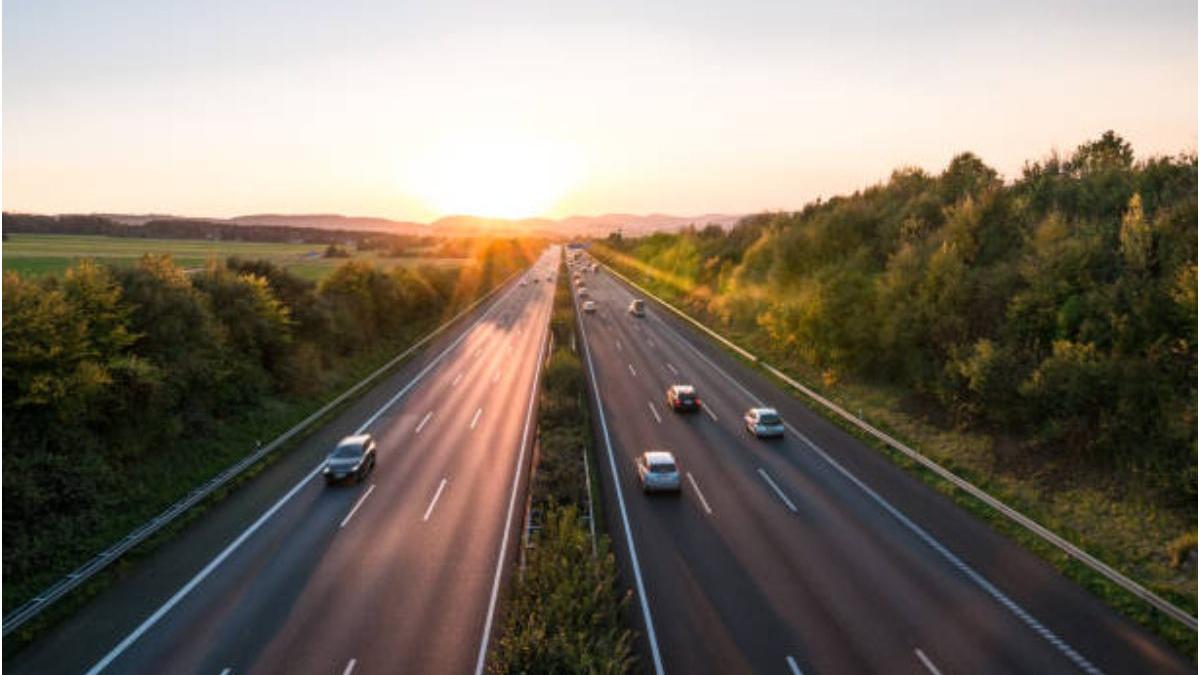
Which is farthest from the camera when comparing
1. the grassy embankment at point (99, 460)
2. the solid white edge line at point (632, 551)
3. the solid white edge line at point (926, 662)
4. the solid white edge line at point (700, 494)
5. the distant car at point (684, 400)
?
the distant car at point (684, 400)

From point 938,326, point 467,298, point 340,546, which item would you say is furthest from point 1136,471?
point 467,298

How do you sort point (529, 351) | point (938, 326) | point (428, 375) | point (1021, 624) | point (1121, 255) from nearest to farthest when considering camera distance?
1. point (1021, 624)
2. point (1121, 255)
3. point (938, 326)
4. point (428, 375)
5. point (529, 351)

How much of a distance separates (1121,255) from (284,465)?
3598cm

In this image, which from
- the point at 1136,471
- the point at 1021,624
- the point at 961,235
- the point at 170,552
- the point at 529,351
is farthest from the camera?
the point at 529,351

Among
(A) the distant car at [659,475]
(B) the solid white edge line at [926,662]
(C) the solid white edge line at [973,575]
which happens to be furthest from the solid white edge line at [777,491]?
(B) the solid white edge line at [926,662]

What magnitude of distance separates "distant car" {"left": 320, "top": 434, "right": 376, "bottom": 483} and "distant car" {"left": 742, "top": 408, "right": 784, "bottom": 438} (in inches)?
670

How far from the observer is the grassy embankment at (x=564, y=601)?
12.6 m

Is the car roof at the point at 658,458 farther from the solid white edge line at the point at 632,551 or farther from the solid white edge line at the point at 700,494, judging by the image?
the solid white edge line at the point at 632,551

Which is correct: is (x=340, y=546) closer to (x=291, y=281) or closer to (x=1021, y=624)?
(x=1021, y=624)

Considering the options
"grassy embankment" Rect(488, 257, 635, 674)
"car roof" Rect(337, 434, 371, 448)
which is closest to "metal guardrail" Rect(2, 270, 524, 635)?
"car roof" Rect(337, 434, 371, 448)

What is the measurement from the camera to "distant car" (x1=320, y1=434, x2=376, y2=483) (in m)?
25.4

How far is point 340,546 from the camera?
67.9 ft

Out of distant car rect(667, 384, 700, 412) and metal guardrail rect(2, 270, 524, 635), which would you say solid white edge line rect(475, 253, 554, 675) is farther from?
metal guardrail rect(2, 270, 524, 635)

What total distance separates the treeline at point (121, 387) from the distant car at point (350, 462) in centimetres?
499
